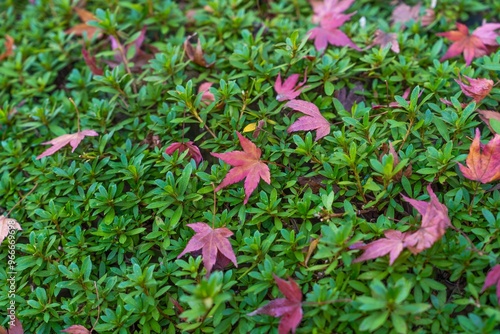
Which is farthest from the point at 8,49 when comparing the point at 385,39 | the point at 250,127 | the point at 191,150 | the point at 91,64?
the point at 385,39

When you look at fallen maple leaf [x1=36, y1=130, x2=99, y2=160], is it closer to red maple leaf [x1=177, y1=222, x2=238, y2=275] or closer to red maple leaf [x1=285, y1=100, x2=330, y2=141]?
red maple leaf [x1=177, y1=222, x2=238, y2=275]

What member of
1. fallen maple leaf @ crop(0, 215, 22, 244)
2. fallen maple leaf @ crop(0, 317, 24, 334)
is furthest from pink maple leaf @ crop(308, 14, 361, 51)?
fallen maple leaf @ crop(0, 317, 24, 334)

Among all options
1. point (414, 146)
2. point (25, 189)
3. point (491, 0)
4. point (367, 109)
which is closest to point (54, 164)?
point (25, 189)

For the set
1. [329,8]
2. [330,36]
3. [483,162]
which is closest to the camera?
[483,162]

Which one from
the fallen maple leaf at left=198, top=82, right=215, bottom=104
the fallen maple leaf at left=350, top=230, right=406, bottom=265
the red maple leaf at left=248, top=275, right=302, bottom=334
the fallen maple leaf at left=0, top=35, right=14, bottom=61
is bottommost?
the red maple leaf at left=248, top=275, right=302, bottom=334

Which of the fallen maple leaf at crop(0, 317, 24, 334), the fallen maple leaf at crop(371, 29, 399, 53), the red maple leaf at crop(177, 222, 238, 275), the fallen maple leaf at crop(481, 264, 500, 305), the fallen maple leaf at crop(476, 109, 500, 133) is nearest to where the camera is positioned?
the fallen maple leaf at crop(481, 264, 500, 305)

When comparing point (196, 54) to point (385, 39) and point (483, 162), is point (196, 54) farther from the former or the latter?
point (483, 162)

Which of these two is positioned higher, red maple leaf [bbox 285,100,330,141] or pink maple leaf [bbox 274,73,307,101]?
pink maple leaf [bbox 274,73,307,101]

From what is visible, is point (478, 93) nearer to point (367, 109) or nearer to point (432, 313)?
point (367, 109)
